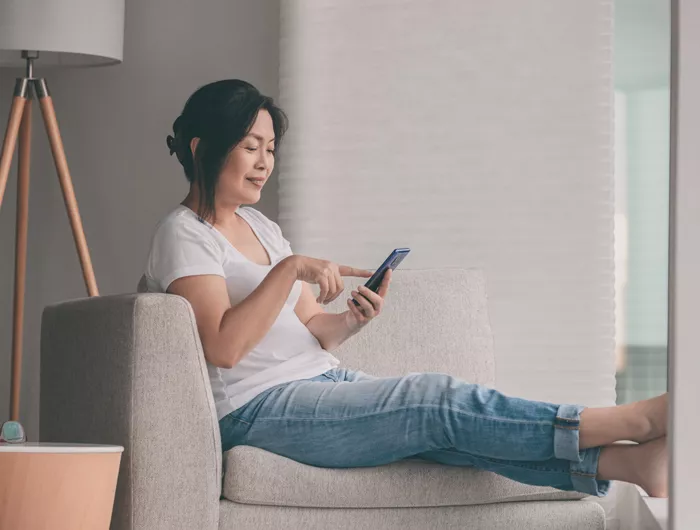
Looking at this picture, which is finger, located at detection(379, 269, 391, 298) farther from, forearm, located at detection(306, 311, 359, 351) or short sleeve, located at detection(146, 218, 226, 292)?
short sleeve, located at detection(146, 218, 226, 292)

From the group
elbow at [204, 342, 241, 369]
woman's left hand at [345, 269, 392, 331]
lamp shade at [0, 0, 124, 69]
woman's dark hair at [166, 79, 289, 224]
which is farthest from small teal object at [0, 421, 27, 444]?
lamp shade at [0, 0, 124, 69]

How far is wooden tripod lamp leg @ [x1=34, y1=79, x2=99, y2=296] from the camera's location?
306 cm

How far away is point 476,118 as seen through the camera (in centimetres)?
309

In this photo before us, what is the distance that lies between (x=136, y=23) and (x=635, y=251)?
175 cm

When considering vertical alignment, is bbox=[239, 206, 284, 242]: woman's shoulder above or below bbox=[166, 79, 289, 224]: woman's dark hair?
below

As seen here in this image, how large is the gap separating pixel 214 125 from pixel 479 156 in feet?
3.46

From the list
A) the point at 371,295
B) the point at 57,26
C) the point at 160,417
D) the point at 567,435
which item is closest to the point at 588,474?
the point at 567,435

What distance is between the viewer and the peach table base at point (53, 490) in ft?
5.76

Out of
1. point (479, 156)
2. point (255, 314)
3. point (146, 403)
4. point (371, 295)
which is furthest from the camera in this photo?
point (479, 156)

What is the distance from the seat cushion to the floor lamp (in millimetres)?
1195

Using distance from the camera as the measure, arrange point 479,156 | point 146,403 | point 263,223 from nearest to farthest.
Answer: point 146,403 → point 263,223 → point 479,156

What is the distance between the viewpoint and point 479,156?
3080 millimetres

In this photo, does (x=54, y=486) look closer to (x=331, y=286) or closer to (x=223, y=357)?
(x=223, y=357)

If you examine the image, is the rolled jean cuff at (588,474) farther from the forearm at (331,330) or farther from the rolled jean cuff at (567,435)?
the forearm at (331,330)
